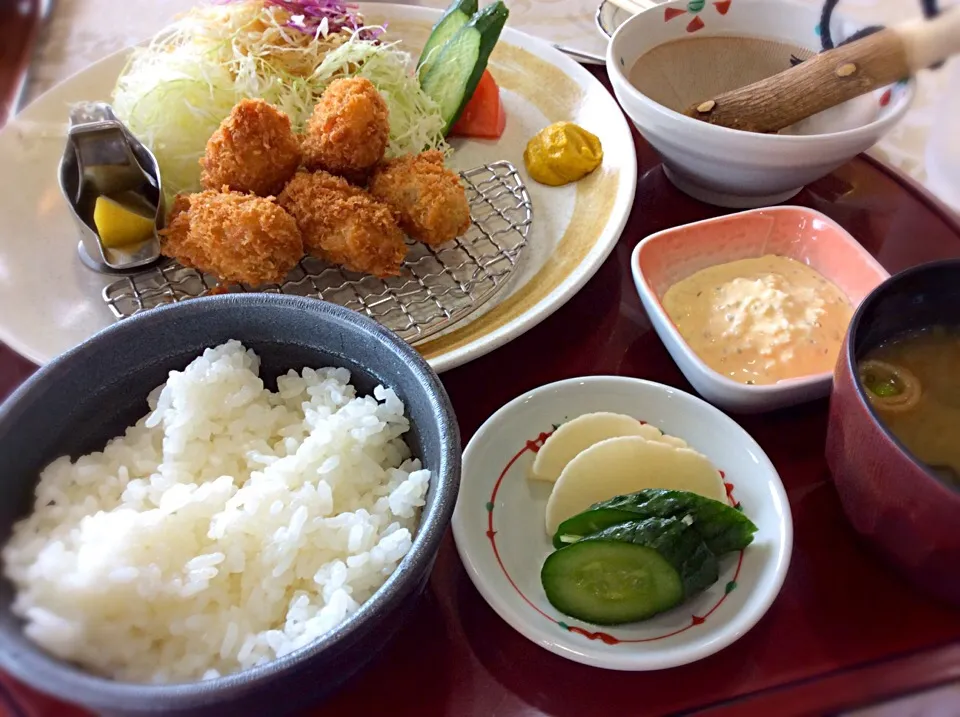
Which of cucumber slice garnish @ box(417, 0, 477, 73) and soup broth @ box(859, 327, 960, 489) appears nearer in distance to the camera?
soup broth @ box(859, 327, 960, 489)

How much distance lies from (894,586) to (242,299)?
3.95 ft

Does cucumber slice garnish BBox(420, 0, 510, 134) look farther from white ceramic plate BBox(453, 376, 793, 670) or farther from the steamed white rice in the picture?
the steamed white rice

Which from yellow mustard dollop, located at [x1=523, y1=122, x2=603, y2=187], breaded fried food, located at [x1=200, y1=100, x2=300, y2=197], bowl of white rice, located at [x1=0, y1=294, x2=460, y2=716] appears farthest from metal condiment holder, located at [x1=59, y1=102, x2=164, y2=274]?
yellow mustard dollop, located at [x1=523, y1=122, x2=603, y2=187]

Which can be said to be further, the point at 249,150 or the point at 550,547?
the point at 249,150

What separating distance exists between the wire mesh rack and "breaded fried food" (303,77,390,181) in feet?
0.80

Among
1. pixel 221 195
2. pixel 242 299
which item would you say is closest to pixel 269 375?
pixel 242 299

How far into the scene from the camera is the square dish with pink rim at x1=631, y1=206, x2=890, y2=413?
1.43 metres

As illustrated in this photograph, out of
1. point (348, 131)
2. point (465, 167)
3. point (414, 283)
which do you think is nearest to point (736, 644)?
point (414, 283)

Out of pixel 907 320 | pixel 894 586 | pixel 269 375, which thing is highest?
pixel 269 375

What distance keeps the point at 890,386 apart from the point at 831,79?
0.88m

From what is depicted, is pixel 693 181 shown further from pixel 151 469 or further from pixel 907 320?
pixel 151 469

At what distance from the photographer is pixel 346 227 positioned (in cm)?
167

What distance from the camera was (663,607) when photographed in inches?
43.6

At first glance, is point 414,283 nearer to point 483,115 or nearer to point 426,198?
point 426,198
